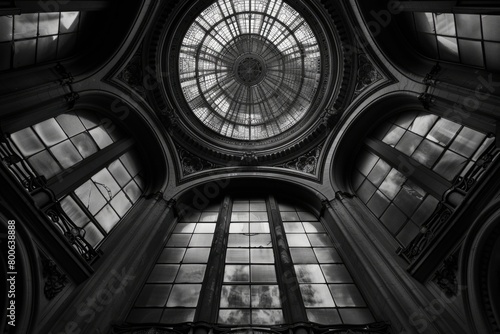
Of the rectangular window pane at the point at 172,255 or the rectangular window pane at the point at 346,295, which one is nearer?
the rectangular window pane at the point at 346,295

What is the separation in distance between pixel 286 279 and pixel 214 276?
206cm

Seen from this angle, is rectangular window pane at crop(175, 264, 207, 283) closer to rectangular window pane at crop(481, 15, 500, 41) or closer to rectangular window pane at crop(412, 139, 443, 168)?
rectangular window pane at crop(412, 139, 443, 168)

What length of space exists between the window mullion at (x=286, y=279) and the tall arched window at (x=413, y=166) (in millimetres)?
3363

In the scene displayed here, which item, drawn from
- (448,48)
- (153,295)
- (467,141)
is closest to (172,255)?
(153,295)

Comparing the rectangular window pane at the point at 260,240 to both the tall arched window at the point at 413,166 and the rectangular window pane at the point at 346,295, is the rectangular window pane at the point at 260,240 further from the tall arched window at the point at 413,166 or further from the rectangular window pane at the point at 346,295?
the tall arched window at the point at 413,166

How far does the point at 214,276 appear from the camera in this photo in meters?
9.01

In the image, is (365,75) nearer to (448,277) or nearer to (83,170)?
(448,277)

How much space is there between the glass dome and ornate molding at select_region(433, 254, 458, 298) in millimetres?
10754

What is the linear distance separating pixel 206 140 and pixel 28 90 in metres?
9.03

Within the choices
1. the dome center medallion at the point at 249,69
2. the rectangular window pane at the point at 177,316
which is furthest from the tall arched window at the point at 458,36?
the dome center medallion at the point at 249,69

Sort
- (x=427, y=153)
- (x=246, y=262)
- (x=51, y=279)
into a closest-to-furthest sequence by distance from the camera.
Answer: (x=51, y=279) < (x=427, y=153) < (x=246, y=262)

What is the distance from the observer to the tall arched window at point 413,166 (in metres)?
8.17

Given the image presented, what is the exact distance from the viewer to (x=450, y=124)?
8922 mm

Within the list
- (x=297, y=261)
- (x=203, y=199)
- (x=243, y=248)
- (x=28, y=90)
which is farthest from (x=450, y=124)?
(x=28, y=90)
